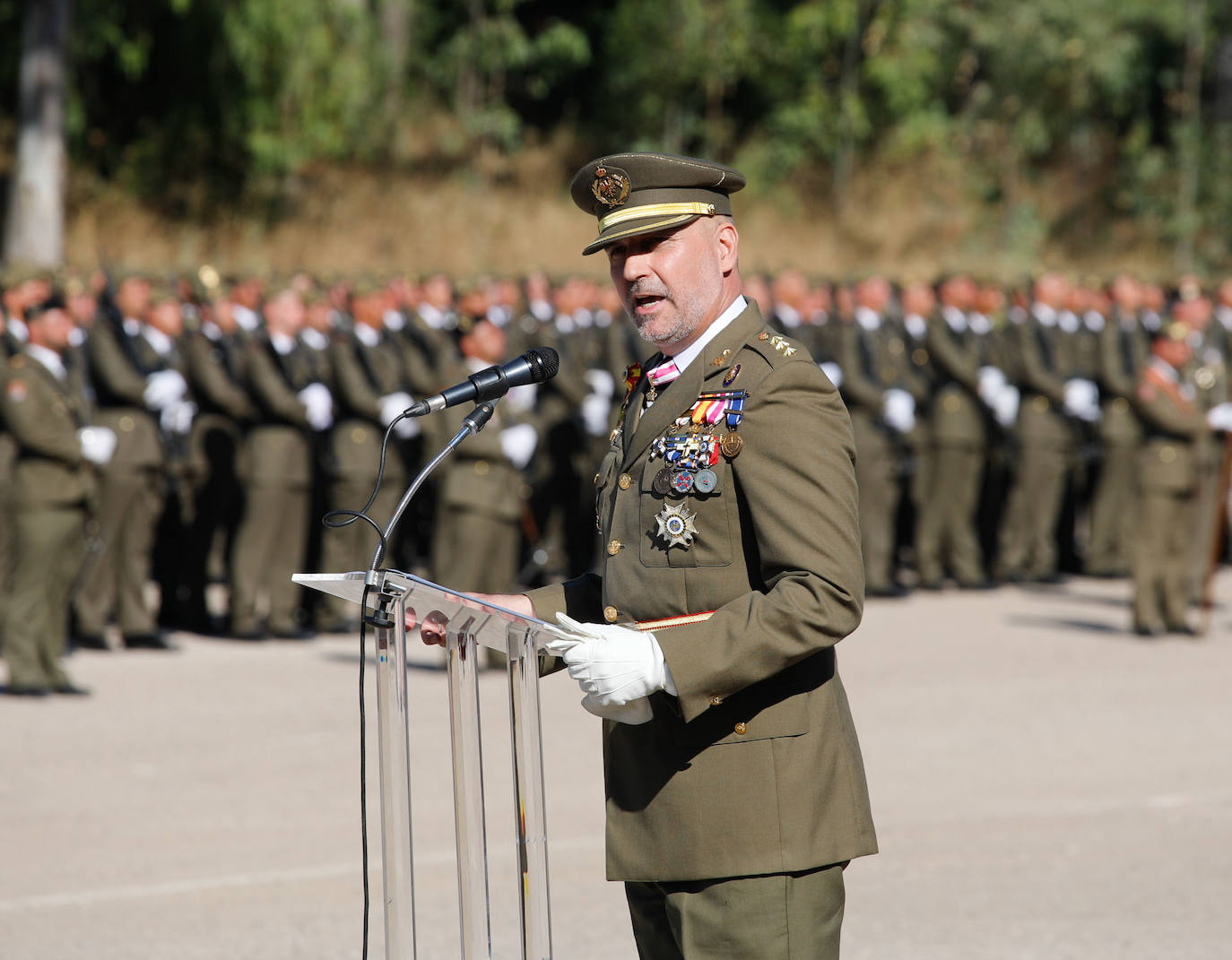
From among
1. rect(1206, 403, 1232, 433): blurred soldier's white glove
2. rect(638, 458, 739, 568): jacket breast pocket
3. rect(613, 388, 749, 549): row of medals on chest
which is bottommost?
rect(638, 458, 739, 568): jacket breast pocket

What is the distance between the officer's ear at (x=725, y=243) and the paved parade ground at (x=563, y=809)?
975 mm

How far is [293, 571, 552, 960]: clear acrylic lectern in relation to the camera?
3082 mm

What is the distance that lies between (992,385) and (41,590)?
7.75 meters

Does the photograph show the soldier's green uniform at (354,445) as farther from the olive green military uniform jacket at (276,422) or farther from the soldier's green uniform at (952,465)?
the soldier's green uniform at (952,465)

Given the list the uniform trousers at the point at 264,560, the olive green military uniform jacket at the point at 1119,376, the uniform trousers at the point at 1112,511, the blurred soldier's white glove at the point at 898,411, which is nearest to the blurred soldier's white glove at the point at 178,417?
the uniform trousers at the point at 264,560

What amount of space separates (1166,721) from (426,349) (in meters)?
6.26

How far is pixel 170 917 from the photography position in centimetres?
576

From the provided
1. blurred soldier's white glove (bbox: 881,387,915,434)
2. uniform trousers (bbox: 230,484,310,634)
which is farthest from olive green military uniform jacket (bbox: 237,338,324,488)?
blurred soldier's white glove (bbox: 881,387,915,434)

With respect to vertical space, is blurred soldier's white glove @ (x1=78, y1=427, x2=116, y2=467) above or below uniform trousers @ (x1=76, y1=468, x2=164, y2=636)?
above

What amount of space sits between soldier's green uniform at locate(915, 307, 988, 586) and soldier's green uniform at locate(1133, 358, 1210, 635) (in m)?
2.41

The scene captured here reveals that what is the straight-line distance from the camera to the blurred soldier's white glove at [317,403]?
11602 mm

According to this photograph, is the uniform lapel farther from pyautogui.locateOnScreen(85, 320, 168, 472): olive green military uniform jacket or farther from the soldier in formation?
pyautogui.locateOnScreen(85, 320, 168, 472): olive green military uniform jacket

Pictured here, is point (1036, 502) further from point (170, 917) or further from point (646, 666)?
point (646, 666)

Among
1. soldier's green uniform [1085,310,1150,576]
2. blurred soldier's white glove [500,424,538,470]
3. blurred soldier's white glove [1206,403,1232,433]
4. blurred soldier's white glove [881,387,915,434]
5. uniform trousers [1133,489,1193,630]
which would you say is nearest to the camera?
Answer: blurred soldier's white glove [500,424,538,470]
